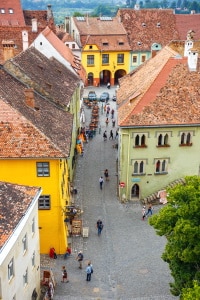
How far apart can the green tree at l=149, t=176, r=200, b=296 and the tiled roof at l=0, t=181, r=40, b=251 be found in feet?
26.0

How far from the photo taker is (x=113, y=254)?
38312mm

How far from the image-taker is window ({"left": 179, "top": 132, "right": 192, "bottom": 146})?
1806 inches

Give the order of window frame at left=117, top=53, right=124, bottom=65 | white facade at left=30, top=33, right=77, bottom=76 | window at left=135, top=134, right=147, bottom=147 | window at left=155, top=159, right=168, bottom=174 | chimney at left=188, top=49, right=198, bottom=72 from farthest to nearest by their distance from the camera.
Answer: window frame at left=117, top=53, right=124, bottom=65
white facade at left=30, top=33, right=77, bottom=76
chimney at left=188, top=49, right=198, bottom=72
window at left=155, top=159, right=168, bottom=174
window at left=135, top=134, right=147, bottom=147

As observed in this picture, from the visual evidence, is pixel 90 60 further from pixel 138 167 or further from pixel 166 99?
pixel 138 167

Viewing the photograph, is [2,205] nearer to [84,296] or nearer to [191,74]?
[84,296]

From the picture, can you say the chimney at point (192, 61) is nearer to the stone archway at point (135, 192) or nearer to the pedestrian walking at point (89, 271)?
the stone archway at point (135, 192)

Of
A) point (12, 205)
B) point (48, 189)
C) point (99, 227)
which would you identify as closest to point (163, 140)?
point (99, 227)

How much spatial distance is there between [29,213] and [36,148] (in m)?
7.40

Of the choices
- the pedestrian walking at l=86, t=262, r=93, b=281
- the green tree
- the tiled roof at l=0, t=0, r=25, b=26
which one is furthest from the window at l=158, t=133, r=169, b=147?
the tiled roof at l=0, t=0, r=25, b=26

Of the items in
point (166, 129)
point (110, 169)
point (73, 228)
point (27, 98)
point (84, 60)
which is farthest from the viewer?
point (84, 60)

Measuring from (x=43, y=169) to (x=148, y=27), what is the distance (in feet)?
214

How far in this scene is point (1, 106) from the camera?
115 feet

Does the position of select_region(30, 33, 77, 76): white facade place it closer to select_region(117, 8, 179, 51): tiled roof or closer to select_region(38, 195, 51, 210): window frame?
select_region(38, 195, 51, 210): window frame

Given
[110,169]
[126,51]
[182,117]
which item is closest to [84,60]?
[126,51]
